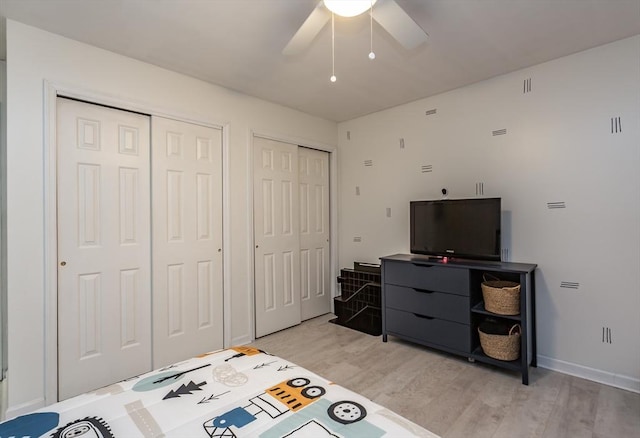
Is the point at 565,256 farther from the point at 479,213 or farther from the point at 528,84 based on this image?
the point at 528,84

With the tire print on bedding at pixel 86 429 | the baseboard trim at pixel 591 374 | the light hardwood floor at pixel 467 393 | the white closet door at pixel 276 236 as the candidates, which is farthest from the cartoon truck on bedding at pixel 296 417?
the baseboard trim at pixel 591 374

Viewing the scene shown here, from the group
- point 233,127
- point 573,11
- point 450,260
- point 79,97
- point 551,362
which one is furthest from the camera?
point 233,127

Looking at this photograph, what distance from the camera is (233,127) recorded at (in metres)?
2.98

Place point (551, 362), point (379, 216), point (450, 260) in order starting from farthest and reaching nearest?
point (379, 216), point (450, 260), point (551, 362)

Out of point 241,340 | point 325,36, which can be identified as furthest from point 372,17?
point 241,340

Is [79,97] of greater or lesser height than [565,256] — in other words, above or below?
above

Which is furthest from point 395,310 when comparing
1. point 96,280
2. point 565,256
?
point 96,280

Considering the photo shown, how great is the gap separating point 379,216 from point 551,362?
200 cm

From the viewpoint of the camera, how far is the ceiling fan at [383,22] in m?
1.45

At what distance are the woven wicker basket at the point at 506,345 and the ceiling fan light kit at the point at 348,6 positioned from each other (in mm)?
2375

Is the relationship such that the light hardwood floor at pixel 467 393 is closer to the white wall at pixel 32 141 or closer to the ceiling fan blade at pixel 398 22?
the white wall at pixel 32 141

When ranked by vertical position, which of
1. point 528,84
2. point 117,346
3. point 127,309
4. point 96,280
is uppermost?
point 528,84

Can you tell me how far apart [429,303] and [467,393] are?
0.76 meters

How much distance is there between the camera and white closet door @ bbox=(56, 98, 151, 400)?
2.12m
